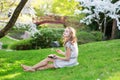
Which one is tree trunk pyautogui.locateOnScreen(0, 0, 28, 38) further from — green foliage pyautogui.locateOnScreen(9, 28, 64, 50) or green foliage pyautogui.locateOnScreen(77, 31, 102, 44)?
green foliage pyautogui.locateOnScreen(77, 31, 102, 44)

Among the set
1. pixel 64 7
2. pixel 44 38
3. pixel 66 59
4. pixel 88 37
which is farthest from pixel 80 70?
pixel 64 7

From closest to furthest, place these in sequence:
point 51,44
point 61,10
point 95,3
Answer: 1. point 95,3
2. point 51,44
3. point 61,10

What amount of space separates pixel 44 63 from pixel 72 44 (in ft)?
3.01

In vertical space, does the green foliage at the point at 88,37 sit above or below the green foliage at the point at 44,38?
below

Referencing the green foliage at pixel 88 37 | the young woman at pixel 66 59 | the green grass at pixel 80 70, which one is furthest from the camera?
the green foliage at pixel 88 37

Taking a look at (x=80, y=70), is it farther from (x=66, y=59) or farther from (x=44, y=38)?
(x=44, y=38)

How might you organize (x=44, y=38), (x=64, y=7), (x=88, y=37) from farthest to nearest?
(x=64, y=7) → (x=88, y=37) → (x=44, y=38)

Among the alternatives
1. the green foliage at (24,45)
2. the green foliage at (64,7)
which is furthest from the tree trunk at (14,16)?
the green foliage at (64,7)

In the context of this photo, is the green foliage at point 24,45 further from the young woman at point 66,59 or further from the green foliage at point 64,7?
the green foliage at point 64,7

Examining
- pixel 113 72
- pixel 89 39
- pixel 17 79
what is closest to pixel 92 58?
pixel 113 72

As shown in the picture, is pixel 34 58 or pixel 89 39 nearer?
pixel 34 58

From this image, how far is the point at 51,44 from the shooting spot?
1980 cm

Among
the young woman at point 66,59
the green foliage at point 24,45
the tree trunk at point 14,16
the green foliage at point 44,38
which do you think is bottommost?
the green foliage at point 24,45

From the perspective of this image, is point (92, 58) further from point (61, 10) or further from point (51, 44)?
point (61, 10)
